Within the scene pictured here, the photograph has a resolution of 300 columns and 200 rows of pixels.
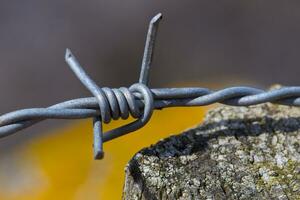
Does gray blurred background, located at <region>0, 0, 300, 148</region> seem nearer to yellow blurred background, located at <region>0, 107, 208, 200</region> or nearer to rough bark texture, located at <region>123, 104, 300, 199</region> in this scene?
yellow blurred background, located at <region>0, 107, 208, 200</region>

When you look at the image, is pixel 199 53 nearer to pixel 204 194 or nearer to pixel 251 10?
pixel 251 10

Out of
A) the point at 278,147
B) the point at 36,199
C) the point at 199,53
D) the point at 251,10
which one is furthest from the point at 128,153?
the point at 251,10

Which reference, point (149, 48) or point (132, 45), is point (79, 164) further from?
point (132, 45)

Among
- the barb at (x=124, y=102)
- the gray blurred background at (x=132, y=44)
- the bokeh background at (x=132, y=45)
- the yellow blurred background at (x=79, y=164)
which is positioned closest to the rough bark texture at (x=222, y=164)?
the barb at (x=124, y=102)

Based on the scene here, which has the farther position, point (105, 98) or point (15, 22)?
point (15, 22)

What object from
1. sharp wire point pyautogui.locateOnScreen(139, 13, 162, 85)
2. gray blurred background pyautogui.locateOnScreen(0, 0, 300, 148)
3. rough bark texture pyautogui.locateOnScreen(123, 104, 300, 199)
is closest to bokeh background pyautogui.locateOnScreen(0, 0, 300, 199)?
gray blurred background pyautogui.locateOnScreen(0, 0, 300, 148)

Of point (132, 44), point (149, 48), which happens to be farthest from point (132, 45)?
point (149, 48)
